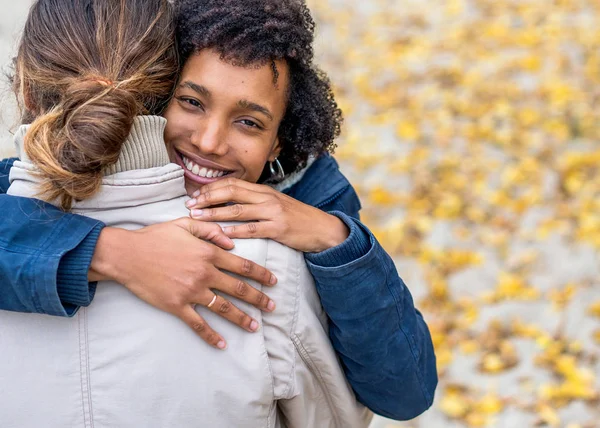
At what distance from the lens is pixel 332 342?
1.83 meters

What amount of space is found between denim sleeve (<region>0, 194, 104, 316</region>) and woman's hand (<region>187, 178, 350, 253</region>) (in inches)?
10.6

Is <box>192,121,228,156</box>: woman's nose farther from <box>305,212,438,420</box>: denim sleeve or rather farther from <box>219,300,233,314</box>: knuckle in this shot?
<box>219,300,233,314</box>: knuckle

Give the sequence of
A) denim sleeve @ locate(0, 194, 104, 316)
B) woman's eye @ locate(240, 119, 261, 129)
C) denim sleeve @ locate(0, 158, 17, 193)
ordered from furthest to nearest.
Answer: woman's eye @ locate(240, 119, 261, 129) < denim sleeve @ locate(0, 158, 17, 193) < denim sleeve @ locate(0, 194, 104, 316)

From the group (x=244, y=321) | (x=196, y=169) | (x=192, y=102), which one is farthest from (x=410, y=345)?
(x=192, y=102)

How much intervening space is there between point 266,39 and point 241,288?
2.19 ft

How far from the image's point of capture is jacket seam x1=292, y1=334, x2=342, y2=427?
1720 mm

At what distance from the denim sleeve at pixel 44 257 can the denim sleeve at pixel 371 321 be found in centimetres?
51

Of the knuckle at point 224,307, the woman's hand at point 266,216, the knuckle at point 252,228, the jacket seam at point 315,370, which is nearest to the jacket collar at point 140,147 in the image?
the woman's hand at point 266,216

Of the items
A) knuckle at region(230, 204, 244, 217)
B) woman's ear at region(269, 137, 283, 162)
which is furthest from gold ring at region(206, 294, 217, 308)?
woman's ear at region(269, 137, 283, 162)

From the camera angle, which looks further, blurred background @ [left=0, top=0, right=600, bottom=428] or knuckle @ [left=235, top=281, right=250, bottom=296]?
→ blurred background @ [left=0, top=0, right=600, bottom=428]

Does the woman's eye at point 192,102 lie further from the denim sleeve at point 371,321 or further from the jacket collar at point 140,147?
the denim sleeve at point 371,321

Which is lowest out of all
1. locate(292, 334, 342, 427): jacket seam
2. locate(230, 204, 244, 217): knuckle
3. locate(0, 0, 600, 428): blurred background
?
locate(292, 334, 342, 427): jacket seam

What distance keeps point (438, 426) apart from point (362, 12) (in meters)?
4.87

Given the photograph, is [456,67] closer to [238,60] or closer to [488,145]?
[488,145]
